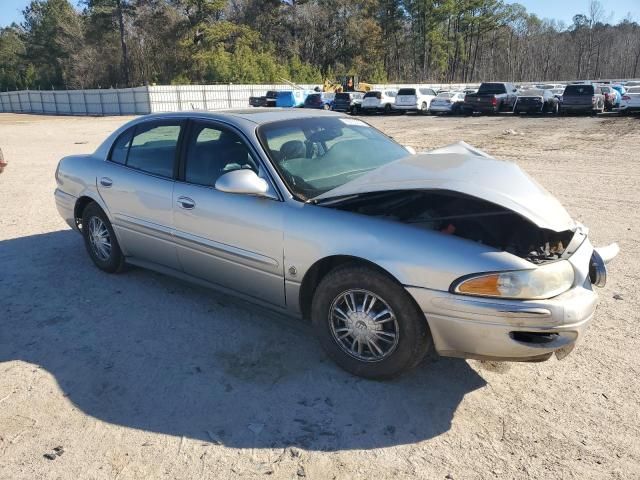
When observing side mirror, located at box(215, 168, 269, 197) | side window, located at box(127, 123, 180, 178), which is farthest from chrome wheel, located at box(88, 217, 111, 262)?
side mirror, located at box(215, 168, 269, 197)

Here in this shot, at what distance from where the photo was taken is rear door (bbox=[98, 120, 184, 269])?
4184mm

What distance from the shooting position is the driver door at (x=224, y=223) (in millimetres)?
3459

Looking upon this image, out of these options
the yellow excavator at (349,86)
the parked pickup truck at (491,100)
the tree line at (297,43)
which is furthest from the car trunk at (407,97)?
the tree line at (297,43)

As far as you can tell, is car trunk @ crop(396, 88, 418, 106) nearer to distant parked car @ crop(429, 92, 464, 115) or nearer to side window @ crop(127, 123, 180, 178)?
distant parked car @ crop(429, 92, 464, 115)

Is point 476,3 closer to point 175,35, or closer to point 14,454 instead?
point 175,35

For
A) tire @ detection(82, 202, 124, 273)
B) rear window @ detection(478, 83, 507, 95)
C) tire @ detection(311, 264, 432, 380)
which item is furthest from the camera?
rear window @ detection(478, 83, 507, 95)

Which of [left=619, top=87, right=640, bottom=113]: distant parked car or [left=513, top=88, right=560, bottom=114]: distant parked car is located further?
[left=513, top=88, right=560, bottom=114]: distant parked car

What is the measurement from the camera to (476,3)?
7738cm

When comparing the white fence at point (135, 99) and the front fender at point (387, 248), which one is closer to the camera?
the front fender at point (387, 248)

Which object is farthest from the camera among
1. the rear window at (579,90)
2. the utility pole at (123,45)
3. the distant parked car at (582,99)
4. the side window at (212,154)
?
the utility pole at (123,45)

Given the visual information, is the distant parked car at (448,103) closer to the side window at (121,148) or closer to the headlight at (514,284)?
the side window at (121,148)

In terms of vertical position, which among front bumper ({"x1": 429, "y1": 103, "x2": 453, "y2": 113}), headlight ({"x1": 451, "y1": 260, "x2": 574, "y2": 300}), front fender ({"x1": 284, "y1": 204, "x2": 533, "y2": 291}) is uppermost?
front fender ({"x1": 284, "y1": 204, "x2": 533, "y2": 291})

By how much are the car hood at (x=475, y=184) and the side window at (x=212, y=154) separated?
0.79 metres

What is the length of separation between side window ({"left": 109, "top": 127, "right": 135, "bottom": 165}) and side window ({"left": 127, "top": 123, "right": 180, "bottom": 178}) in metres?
0.07
